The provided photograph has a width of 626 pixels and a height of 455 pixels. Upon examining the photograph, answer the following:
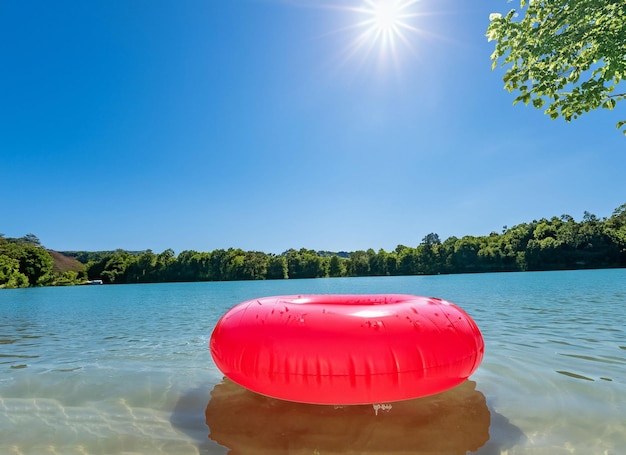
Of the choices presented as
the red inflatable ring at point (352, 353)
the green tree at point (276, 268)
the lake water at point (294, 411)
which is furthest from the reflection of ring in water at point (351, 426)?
the green tree at point (276, 268)

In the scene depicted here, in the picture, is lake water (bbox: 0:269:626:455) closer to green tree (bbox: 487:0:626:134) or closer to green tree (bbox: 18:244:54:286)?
green tree (bbox: 487:0:626:134)

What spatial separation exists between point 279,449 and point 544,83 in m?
4.52

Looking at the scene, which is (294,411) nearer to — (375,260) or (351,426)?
(351,426)

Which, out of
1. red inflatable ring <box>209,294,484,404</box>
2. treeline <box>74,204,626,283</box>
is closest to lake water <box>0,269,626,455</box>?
red inflatable ring <box>209,294,484,404</box>

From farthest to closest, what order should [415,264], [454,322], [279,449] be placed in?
[415,264]
[454,322]
[279,449]

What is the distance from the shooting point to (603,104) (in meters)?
4.27

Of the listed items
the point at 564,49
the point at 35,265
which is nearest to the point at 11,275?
the point at 35,265

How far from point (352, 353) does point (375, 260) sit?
234ft

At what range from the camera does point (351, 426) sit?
2.77 meters

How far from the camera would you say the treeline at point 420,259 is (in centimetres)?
5609

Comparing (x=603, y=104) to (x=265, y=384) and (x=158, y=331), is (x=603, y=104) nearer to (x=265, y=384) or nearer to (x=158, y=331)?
(x=265, y=384)

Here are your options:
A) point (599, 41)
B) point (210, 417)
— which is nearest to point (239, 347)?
point (210, 417)

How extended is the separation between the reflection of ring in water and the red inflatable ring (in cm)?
22

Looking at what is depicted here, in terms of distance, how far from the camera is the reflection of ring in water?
2.45 m
